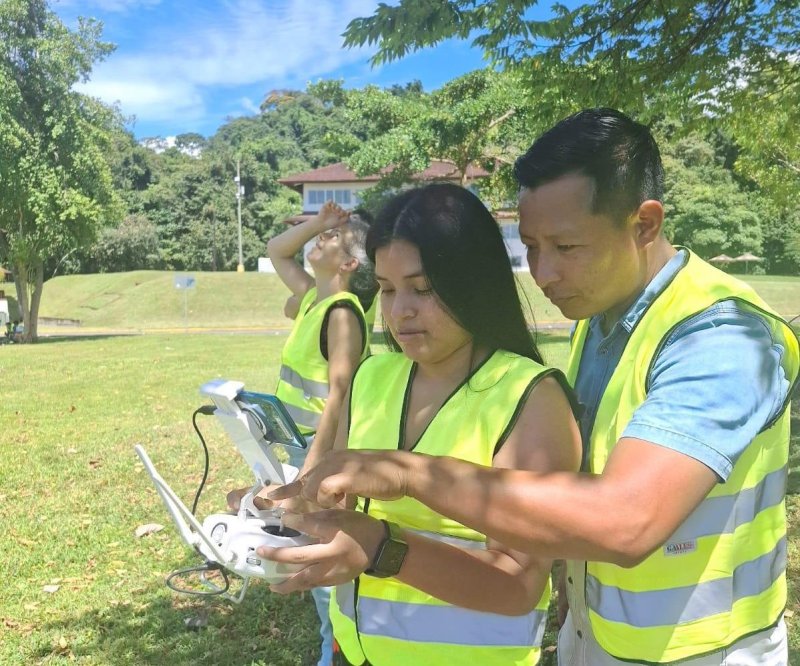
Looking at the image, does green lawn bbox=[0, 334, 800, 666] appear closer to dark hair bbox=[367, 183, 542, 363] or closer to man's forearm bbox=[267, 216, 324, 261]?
man's forearm bbox=[267, 216, 324, 261]

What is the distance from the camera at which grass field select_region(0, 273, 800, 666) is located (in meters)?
3.71

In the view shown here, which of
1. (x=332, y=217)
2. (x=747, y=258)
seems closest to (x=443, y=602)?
(x=332, y=217)

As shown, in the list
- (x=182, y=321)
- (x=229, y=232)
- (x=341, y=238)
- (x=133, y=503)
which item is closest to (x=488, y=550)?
(x=341, y=238)

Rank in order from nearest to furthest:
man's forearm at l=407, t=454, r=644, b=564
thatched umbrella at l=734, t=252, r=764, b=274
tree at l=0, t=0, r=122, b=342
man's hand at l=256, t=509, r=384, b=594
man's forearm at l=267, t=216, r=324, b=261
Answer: man's forearm at l=407, t=454, r=644, b=564 → man's hand at l=256, t=509, r=384, b=594 → man's forearm at l=267, t=216, r=324, b=261 → tree at l=0, t=0, r=122, b=342 → thatched umbrella at l=734, t=252, r=764, b=274

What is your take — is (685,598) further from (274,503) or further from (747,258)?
(747,258)

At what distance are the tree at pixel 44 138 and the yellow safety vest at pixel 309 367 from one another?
19.4m

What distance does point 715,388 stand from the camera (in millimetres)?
1143

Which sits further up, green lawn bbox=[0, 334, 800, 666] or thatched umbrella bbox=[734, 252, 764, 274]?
thatched umbrella bbox=[734, 252, 764, 274]

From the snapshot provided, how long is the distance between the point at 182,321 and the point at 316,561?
31.1 metres

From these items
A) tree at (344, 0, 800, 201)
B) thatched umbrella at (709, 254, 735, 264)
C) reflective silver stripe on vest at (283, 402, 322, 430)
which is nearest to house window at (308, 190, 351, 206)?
thatched umbrella at (709, 254, 735, 264)

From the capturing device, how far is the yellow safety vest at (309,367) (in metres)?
3.36

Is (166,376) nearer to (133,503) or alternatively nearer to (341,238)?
(133,503)

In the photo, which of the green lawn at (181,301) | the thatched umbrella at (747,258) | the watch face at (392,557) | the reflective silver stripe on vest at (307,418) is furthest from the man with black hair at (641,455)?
the thatched umbrella at (747,258)

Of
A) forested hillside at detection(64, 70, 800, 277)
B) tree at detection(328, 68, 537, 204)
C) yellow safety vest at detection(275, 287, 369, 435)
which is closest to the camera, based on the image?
yellow safety vest at detection(275, 287, 369, 435)
